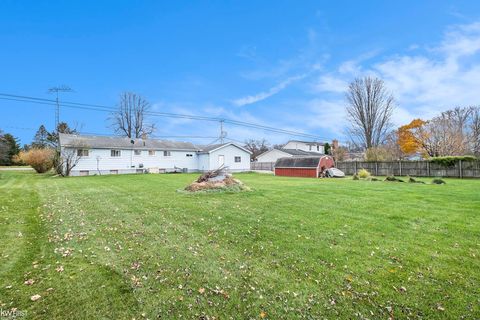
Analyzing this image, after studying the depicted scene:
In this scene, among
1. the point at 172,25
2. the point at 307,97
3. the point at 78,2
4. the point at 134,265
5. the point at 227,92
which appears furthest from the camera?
the point at 227,92


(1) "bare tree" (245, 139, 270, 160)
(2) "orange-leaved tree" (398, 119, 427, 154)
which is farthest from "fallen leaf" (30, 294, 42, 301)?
(1) "bare tree" (245, 139, 270, 160)

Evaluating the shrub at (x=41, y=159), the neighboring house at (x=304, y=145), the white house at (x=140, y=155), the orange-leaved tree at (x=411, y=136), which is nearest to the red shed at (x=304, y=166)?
the white house at (x=140, y=155)

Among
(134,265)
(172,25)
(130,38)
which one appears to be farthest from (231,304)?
(130,38)

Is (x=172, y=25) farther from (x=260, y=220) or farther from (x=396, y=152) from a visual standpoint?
(x=396, y=152)

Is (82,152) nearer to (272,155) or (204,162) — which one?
(204,162)

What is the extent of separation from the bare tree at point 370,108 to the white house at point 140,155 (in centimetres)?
1721

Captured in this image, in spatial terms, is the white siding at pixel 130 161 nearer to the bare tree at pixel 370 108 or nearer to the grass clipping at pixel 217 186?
the grass clipping at pixel 217 186

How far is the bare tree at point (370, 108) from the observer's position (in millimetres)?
32938

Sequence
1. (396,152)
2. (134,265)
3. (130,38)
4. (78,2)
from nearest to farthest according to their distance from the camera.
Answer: (134,265)
(78,2)
(130,38)
(396,152)

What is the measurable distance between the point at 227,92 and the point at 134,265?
1189 inches

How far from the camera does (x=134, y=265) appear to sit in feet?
12.0

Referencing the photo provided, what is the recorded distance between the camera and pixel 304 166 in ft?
73.0

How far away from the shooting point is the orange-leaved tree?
105ft

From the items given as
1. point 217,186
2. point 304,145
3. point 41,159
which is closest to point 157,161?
point 41,159
